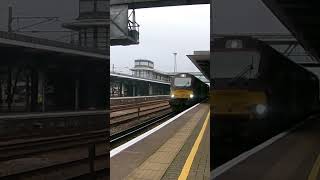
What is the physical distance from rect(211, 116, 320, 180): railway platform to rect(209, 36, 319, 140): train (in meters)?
0.05

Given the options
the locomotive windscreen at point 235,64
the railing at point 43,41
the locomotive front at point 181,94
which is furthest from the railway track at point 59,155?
the locomotive front at point 181,94

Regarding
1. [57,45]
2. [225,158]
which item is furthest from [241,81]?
[57,45]

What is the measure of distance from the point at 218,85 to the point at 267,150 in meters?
0.33

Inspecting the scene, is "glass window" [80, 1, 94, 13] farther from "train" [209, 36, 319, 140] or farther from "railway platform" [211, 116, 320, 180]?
"railway platform" [211, 116, 320, 180]

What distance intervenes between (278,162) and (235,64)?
15.5 inches

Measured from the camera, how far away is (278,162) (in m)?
1.65

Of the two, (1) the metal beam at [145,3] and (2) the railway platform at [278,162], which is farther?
(1) the metal beam at [145,3]

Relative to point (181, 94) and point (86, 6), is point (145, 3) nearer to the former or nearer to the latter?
point (86, 6)

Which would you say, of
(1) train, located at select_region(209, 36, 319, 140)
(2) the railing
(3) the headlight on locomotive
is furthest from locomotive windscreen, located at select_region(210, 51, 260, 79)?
(2) the railing

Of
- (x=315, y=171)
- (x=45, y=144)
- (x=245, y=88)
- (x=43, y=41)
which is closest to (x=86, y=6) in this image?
(x=43, y=41)

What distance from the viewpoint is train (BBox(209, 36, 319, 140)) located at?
1555mm

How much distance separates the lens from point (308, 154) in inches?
66.9

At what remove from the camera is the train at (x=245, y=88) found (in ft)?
5.10

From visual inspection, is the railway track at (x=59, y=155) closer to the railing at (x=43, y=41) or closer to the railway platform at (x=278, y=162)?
the railing at (x=43, y=41)
